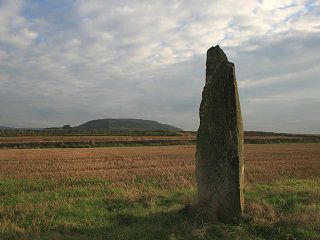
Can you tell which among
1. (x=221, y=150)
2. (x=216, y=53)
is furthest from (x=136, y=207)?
(x=216, y=53)

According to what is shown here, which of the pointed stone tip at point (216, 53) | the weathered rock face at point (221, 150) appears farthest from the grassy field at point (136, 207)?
the pointed stone tip at point (216, 53)

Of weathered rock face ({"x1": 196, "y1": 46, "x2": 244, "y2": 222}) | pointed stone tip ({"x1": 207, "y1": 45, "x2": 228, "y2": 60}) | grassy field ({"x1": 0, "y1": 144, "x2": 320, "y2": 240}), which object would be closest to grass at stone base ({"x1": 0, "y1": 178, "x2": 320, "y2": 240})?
grassy field ({"x1": 0, "y1": 144, "x2": 320, "y2": 240})

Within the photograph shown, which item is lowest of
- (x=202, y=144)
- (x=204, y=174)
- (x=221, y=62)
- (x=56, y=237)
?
(x=56, y=237)

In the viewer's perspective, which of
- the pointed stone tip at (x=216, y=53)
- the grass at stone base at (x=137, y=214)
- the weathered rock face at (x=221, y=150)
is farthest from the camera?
the pointed stone tip at (x=216, y=53)

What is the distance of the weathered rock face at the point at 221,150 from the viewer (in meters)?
10.2

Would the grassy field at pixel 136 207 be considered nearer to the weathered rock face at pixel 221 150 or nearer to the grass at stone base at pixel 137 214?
the grass at stone base at pixel 137 214

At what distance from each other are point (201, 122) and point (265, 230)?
10.0 feet

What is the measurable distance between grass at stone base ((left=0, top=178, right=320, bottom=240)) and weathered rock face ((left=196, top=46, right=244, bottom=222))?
0.51 meters

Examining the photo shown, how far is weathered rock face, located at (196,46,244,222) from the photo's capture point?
33.3 ft

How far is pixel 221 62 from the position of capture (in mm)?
10742

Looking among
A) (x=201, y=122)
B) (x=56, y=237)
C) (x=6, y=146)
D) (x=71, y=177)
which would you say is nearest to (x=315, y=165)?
(x=71, y=177)

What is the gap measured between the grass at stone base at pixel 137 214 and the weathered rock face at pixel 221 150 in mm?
513

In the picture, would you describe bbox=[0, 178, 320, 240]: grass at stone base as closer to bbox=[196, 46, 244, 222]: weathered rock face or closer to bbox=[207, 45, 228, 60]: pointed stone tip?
bbox=[196, 46, 244, 222]: weathered rock face

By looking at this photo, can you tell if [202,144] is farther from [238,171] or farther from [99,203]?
[99,203]
